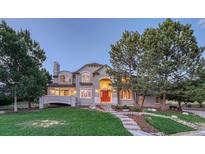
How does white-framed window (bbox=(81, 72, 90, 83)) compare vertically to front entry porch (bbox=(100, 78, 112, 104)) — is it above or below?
above

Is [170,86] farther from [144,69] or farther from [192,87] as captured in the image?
[144,69]

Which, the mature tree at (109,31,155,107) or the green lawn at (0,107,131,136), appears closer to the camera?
the green lawn at (0,107,131,136)

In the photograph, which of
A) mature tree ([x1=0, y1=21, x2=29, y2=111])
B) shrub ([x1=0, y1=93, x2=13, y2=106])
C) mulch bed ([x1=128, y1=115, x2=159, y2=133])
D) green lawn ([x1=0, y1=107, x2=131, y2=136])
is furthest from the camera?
shrub ([x1=0, y1=93, x2=13, y2=106])

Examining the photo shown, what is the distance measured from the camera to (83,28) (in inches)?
273

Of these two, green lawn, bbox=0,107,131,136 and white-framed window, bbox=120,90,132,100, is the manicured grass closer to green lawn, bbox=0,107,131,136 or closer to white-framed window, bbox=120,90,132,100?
green lawn, bbox=0,107,131,136

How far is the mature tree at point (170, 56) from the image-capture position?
28.0 ft

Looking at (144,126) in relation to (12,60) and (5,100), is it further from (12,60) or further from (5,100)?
(12,60)

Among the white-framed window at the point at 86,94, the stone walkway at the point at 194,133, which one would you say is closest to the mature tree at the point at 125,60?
the white-framed window at the point at 86,94

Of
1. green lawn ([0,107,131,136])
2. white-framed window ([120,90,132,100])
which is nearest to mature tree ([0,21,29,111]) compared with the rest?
green lawn ([0,107,131,136])

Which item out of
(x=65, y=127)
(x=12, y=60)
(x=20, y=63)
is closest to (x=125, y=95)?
(x=65, y=127)

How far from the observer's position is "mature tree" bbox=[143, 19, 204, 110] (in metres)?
8.54

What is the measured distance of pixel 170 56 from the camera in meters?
8.87
